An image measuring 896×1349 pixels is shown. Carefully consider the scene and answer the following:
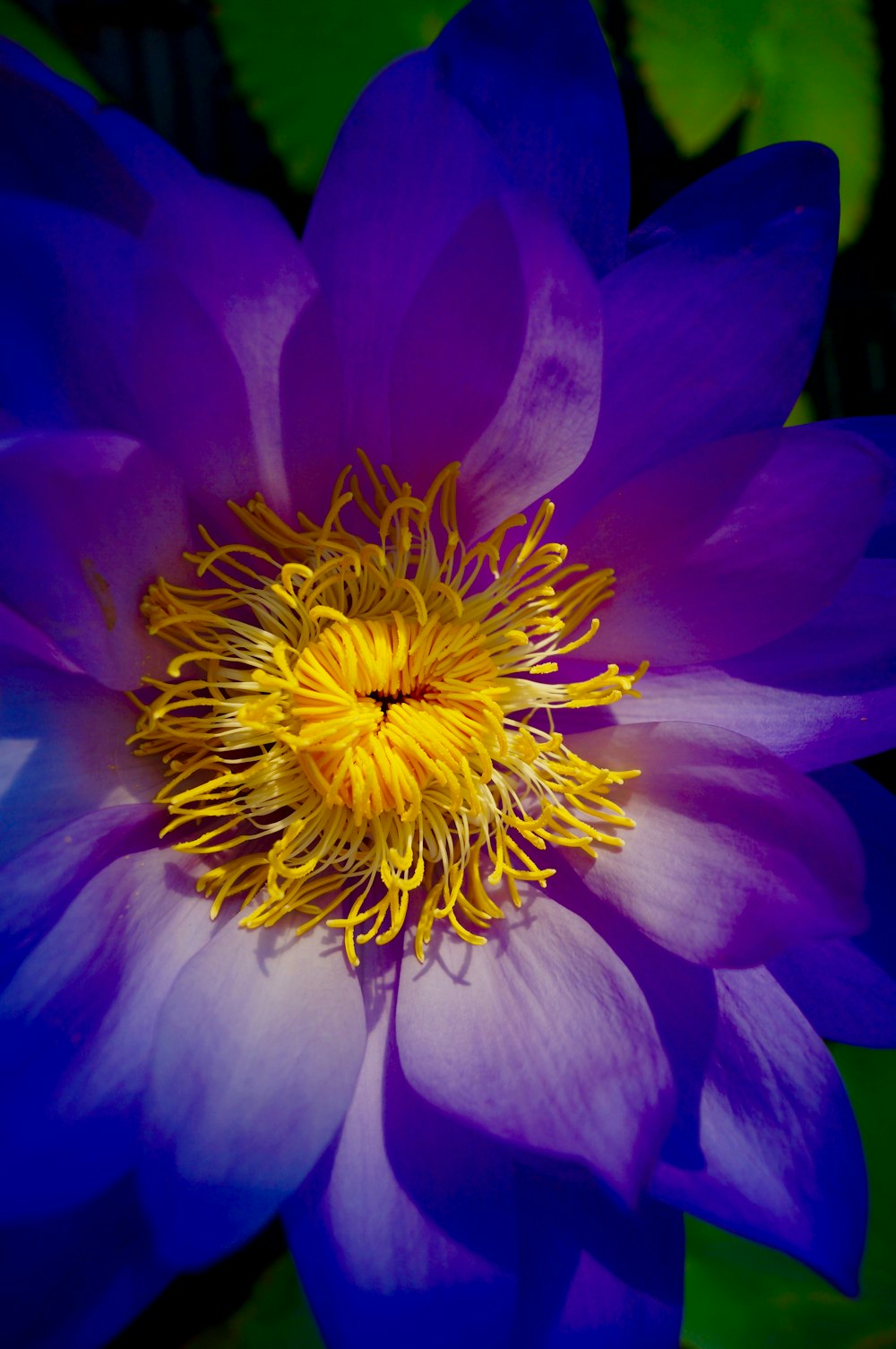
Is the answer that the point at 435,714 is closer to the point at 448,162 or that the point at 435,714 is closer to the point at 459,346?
the point at 459,346

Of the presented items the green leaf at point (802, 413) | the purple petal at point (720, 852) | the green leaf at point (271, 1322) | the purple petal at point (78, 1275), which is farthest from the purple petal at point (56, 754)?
the green leaf at point (802, 413)

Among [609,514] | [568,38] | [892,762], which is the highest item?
[568,38]

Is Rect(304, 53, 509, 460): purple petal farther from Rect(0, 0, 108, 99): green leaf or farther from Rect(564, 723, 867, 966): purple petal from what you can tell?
Rect(0, 0, 108, 99): green leaf

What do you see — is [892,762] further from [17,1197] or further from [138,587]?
[17,1197]

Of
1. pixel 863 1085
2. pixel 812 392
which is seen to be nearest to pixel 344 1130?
pixel 863 1085

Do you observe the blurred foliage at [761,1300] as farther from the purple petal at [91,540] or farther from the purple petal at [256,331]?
the purple petal at [256,331]

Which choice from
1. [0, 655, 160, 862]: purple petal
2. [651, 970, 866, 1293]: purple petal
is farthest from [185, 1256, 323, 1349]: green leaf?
[0, 655, 160, 862]: purple petal
